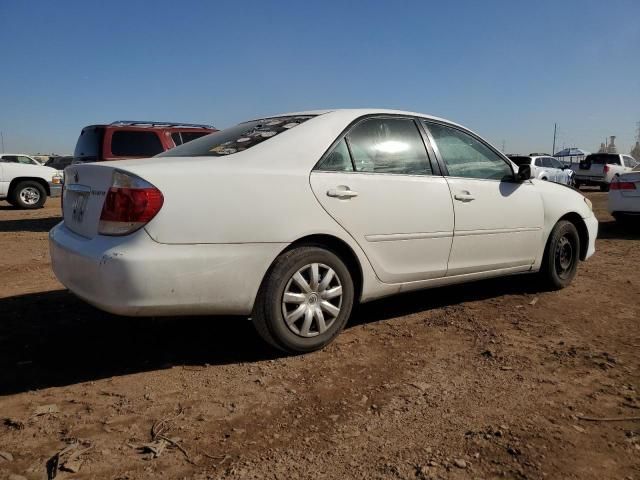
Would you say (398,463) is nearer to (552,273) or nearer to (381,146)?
(381,146)

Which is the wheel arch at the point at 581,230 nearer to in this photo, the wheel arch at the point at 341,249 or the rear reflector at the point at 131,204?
the wheel arch at the point at 341,249

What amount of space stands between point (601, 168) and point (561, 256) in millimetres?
19499

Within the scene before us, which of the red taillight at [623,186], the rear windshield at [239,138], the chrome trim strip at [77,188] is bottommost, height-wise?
the red taillight at [623,186]

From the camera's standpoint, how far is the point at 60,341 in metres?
Answer: 3.53

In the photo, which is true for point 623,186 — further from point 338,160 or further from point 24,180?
point 24,180

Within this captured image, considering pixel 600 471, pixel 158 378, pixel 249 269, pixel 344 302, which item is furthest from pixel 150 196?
pixel 600 471

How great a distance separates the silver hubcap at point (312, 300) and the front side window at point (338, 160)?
63 centimetres

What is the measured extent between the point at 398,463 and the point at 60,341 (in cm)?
246

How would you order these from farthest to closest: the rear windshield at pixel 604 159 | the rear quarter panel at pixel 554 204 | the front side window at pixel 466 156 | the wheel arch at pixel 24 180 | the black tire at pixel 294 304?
the rear windshield at pixel 604 159 → the wheel arch at pixel 24 180 → the rear quarter panel at pixel 554 204 → the front side window at pixel 466 156 → the black tire at pixel 294 304

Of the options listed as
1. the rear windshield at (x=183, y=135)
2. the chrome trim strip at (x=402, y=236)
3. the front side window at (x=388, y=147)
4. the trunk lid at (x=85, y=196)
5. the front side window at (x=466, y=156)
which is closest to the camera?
the trunk lid at (x=85, y=196)

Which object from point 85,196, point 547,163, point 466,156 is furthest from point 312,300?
point 547,163

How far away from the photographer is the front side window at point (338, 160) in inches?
134

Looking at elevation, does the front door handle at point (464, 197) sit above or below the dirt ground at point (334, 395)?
above

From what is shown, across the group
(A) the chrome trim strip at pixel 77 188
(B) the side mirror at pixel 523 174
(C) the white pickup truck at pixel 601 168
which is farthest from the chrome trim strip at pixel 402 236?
(C) the white pickup truck at pixel 601 168
